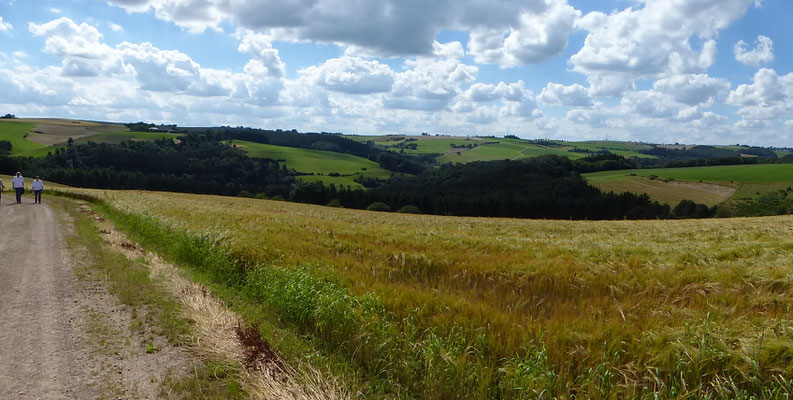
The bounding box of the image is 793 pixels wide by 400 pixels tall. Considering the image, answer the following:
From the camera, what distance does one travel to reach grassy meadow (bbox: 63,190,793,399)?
14.5 ft

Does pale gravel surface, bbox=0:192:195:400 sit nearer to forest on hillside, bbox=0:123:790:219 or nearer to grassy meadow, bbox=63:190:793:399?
grassy meadow, bbox=63:190:793:399

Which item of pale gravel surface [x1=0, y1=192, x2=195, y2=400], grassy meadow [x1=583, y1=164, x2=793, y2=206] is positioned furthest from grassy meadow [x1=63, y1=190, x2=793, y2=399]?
grassy meadow [x1=583, y1=164, x2=793, y2=206]

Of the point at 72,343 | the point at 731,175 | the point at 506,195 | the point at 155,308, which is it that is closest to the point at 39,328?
the point at 72,343

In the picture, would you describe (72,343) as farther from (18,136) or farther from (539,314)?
(18,136)

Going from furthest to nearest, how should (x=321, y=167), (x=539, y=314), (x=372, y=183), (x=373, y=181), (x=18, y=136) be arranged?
(x=321, y=167), (x=373, y=181), (x=372, y=183), (x=18, y=136), (x=539, y=314)

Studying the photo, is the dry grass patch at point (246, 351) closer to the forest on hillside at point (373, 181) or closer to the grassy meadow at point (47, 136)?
the forest on hillside at point (373, 181)

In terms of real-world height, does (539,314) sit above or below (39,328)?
above

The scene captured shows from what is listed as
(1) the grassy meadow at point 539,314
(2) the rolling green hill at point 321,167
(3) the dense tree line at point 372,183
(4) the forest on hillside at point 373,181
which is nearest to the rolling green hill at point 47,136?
(4) the forest on hillside at point 373,181

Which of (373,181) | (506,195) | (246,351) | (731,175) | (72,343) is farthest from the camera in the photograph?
(373,181)

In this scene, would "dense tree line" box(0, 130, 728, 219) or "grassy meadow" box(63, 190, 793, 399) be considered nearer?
"grassy meadow" box(63, 190, 793, 399)

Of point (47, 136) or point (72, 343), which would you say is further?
point (47, 136)

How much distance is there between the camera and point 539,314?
6.36m

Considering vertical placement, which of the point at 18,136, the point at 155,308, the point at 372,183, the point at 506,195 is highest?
the point at 18,136

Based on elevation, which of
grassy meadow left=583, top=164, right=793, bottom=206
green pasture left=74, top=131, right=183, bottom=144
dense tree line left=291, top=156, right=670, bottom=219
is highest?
green pasture left=74, top=131, right=183, bottom=144
